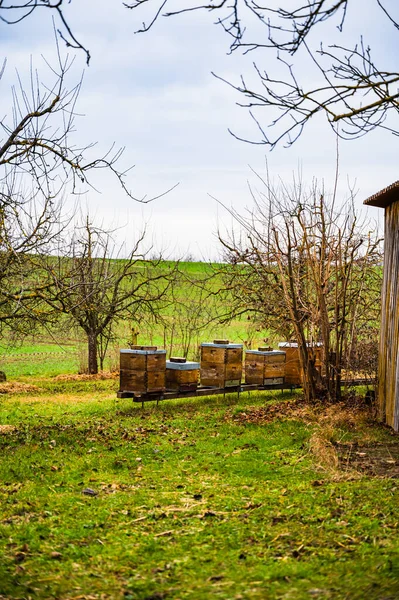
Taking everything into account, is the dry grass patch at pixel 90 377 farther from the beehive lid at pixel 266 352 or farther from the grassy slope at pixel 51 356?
the beehive lid at pixel 266 352

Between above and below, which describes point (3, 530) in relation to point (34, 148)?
below

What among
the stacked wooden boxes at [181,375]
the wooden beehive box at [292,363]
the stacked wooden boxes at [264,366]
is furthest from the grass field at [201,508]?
the wooden beehive box at [292,363]

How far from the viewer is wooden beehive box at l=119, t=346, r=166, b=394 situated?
13.1m

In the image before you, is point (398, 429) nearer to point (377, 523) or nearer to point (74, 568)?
point (377, 523)

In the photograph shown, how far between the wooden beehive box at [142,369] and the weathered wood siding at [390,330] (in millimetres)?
4356

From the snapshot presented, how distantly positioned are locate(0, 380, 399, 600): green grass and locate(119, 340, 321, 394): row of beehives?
2390mm

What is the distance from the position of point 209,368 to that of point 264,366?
1.30 meters

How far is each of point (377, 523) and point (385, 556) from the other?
0.82 m

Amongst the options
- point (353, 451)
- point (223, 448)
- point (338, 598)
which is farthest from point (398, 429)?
point (338, 598)

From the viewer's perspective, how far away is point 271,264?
1761 cm

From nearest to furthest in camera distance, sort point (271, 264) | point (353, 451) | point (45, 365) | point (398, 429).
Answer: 1. point (353, 451)
2. point (398, 429)
3. point (271, 264)
4. point (45, 365)

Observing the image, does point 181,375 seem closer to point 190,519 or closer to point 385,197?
point 385,197

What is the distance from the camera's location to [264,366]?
577 inches

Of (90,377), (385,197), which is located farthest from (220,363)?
(90,377)
